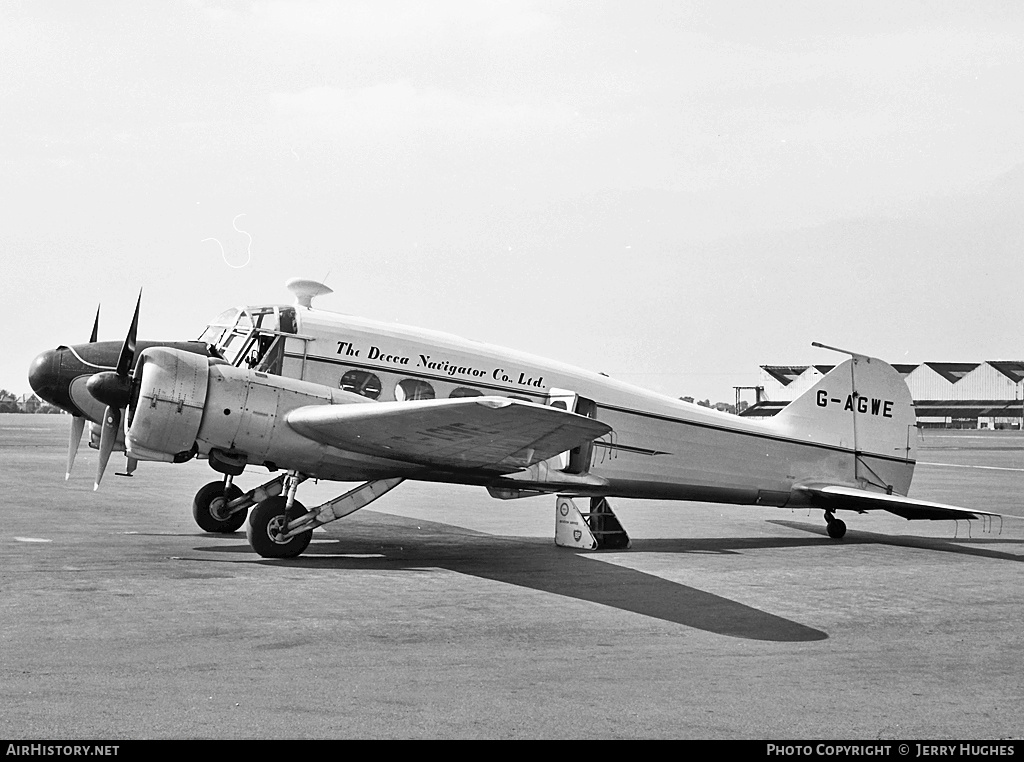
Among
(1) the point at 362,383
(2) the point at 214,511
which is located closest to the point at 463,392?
(1) the point at 362,383

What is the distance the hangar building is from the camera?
321ft

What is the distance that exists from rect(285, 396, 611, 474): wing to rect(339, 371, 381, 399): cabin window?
1.03 meters

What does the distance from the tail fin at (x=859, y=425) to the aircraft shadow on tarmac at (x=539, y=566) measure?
1.70 meters

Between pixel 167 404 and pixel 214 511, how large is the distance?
3.57 metres

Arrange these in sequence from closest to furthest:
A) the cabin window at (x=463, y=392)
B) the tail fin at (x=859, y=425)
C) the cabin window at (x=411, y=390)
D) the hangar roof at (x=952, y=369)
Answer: the cabin window at (x=411, y=390) → the cabin window at (x=463, y=392) → the tail fin at (x=859, y=425) → the hangar roof at (x=952, y=369)

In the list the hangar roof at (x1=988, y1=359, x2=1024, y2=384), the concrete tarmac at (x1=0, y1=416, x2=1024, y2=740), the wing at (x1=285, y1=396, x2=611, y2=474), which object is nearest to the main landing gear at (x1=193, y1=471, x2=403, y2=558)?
the concrete tarmac at (x1=0, y1=416, x2=1024, y2=740)

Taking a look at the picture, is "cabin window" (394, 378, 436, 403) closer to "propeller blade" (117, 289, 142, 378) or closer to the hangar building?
"propeller blade" (117, 289, 142, 378)

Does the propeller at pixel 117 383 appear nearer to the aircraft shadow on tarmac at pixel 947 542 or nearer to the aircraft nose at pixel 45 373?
the aircraft nose at pixel 45 373

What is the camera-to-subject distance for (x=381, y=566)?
11422 mm

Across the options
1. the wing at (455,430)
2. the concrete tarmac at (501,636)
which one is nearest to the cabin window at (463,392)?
the wing at (455,430)

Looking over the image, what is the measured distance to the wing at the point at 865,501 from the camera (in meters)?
13.9
